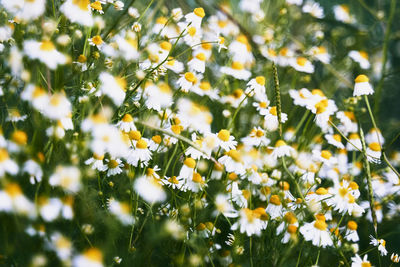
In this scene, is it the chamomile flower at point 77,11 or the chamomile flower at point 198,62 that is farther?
the chamomile flower at point 198,62

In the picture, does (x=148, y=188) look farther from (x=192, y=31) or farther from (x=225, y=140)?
(x=192, y=31)

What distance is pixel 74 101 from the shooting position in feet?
2.50

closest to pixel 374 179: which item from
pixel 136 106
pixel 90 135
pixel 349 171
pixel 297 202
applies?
pixel 349 171

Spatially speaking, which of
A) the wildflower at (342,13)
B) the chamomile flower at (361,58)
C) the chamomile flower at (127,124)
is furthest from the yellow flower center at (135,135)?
the wildflower at (342,13)

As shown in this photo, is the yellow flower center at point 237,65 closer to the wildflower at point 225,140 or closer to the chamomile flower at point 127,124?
the wildflower at point 225,140

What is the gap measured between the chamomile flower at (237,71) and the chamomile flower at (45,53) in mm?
505

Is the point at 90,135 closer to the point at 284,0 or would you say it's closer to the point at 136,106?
Answer: the point at 136,106

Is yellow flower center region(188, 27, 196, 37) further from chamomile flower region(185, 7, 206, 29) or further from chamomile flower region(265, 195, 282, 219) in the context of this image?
chamomile flower region(265, 195, 282, 219)

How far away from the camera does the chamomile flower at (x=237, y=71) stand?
1044mm

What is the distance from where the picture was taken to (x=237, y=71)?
3.49 ft

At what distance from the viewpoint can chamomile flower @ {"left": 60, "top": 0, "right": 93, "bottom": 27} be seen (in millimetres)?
690

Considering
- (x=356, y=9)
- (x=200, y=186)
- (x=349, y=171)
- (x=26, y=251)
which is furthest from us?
(x=356, y=9)

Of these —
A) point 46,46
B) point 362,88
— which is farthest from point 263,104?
point 46,46

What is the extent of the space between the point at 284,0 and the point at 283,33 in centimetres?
15
